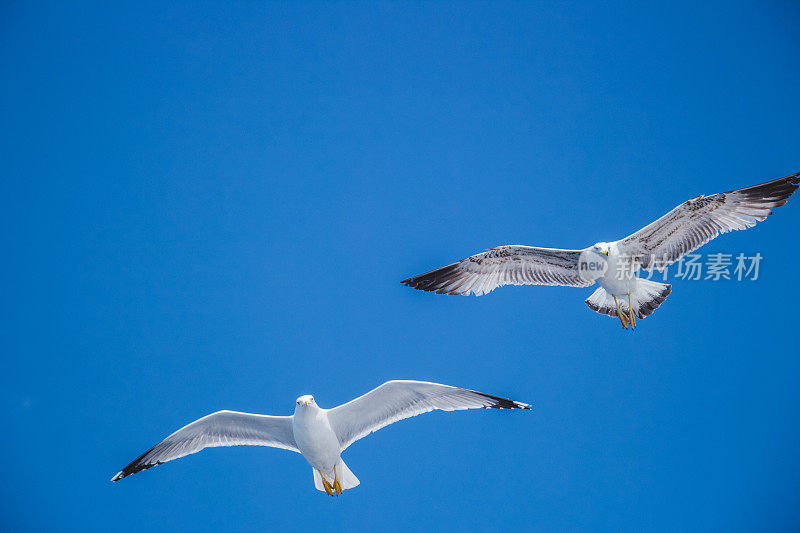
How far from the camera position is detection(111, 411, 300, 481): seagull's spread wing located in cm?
671

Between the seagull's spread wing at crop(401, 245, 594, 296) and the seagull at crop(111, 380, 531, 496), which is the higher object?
the seagull's spread wing at crop(401, 245, 594, 296)

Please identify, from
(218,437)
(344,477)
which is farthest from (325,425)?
(218,437)

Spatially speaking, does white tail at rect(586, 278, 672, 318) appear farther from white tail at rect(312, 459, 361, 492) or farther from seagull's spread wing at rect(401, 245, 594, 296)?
white tail at rect(312, 459, 361, 492)

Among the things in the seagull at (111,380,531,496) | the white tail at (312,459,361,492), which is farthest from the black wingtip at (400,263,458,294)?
the white tail at (312,459,361,492)

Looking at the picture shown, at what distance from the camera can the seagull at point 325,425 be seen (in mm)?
6484

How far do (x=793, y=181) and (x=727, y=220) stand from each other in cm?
74

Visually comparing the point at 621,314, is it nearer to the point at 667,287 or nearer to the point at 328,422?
the point at 667,287

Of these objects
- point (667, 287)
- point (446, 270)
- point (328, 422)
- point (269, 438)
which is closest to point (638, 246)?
point (667, 287)

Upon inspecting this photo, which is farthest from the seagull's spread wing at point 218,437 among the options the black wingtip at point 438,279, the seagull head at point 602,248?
the seagull head at point 602,248

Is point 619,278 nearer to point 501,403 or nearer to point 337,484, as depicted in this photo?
point 501,403

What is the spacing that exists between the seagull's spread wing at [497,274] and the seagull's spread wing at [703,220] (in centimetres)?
76

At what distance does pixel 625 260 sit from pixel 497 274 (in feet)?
4.67

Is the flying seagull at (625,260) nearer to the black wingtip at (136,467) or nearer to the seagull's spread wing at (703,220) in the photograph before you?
the seagull's spread wing at (703,220)

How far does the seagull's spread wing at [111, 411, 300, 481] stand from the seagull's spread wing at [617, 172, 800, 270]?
4154 millimetres
